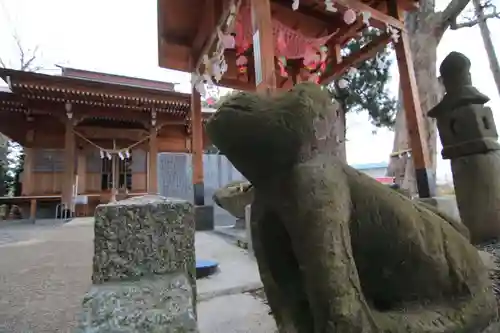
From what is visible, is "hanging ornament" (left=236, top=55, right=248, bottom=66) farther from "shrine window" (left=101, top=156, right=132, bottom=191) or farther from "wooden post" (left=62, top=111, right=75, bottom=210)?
"shrine window" (left=101, top=156, right=132, bottom=191)

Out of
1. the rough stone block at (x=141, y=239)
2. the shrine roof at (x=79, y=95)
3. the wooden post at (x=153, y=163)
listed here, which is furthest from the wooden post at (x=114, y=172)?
the rough stone block at (x=141, y=239)

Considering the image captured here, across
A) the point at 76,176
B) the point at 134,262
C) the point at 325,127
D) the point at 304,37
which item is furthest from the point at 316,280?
the point at 76,176

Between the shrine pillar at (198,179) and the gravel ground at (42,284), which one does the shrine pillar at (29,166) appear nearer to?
the gravel ground at (42,284)

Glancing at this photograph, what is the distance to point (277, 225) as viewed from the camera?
0.93 m

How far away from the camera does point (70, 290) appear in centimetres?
262

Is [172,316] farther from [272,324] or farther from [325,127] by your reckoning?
[272,324]

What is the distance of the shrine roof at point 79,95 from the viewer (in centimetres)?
800

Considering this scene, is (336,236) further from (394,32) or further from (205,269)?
(394,32)

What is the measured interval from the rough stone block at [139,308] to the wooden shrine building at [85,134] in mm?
8927

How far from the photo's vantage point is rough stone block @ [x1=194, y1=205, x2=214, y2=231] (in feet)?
19.7

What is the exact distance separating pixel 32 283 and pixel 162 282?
262 centimetres

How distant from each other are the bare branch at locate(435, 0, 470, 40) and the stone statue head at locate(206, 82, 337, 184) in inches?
291

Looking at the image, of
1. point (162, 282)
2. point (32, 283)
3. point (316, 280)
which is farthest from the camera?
point (32, 283)

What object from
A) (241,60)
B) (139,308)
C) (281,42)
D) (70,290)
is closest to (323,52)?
(281,42)
